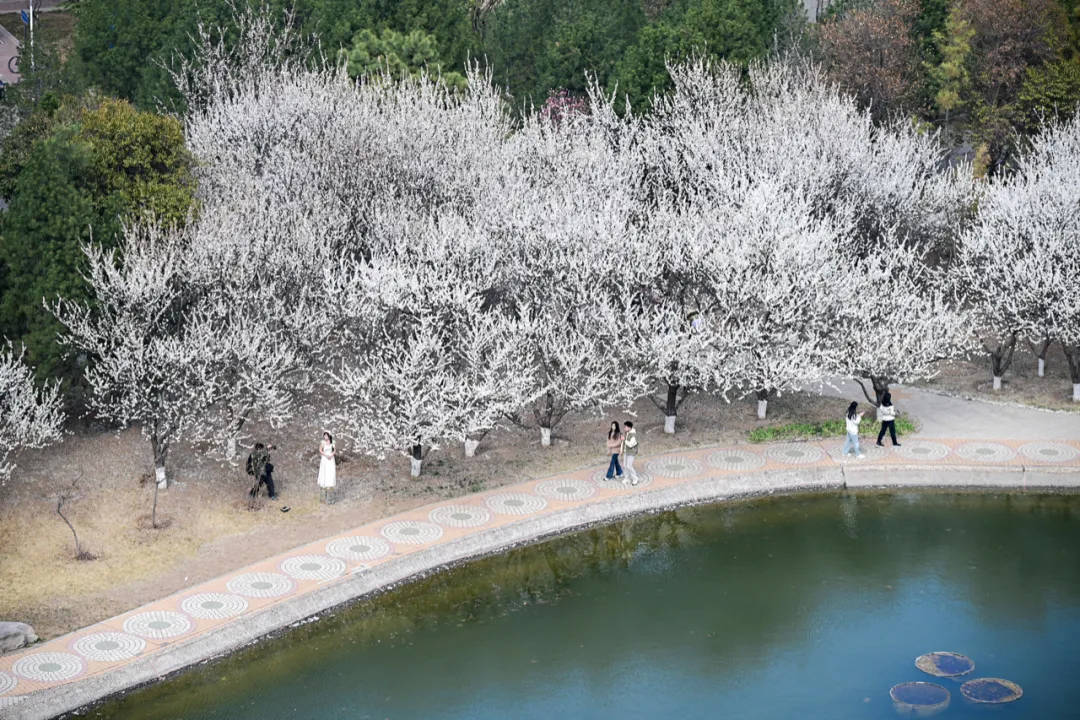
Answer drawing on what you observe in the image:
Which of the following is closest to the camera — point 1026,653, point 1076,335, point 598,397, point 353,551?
A: point 1026,653

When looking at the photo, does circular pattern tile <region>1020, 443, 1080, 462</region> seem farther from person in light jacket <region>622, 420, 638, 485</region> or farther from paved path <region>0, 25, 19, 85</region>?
paved path <region>0, 25, 19, 85</region>

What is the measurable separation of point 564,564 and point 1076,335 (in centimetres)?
1929

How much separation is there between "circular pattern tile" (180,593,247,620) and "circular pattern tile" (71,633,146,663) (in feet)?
5.15

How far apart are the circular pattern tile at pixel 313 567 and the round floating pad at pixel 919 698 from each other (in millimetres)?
13216

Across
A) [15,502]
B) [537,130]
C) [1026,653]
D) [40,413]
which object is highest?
[537,130]

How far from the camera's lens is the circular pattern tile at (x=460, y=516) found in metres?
36.7

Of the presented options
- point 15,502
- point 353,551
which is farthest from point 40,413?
point 353,551

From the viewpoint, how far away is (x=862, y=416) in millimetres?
44469

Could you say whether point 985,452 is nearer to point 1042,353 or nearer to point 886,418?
point 886,418

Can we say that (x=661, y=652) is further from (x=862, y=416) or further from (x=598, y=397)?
(x=862, y=416)

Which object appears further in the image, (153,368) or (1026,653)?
(153,368)

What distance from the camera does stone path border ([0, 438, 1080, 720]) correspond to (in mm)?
29594

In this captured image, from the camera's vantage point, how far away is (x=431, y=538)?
35.8 metres

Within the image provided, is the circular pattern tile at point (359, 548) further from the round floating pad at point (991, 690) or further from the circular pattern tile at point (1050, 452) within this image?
the circular pattern tile at point (1050, 452)
